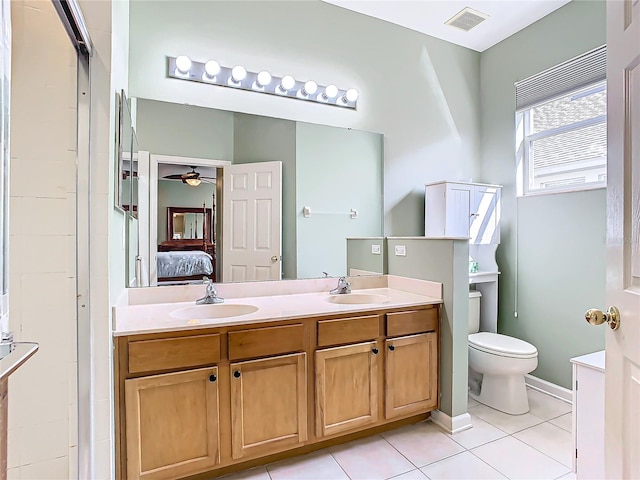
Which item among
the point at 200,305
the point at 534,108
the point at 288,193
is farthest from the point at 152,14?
the point at 534,108

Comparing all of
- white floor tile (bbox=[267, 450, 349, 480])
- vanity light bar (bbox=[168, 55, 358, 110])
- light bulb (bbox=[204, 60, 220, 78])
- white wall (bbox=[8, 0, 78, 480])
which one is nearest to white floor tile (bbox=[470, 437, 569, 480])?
white floor tile (bbox=[267, 450, 349, 480])

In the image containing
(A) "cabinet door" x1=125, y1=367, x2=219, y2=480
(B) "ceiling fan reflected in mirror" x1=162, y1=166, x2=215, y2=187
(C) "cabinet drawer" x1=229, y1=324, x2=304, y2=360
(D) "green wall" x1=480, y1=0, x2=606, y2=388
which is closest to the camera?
(A) "cabinet door" x1=125, y1=367, x2=219, y2=480

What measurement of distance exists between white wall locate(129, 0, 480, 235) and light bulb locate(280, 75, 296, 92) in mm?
75

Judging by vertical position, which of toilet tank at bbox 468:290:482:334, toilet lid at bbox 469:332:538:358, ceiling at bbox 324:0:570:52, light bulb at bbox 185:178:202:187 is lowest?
toilet lid at bbox 469:332:538:358

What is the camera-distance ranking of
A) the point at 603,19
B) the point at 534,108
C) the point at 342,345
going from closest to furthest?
1. the point at 342,345
2. the point at 603,19
3. the point at 534,108

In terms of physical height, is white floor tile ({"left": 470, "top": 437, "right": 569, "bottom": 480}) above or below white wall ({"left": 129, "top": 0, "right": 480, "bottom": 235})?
below

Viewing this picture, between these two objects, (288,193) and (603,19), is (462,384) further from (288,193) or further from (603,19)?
(603,19)

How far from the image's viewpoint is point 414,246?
7.99 ft

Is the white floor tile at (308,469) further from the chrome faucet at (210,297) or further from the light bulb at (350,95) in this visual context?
the light bulb at (350,95)

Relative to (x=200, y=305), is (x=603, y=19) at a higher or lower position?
higher

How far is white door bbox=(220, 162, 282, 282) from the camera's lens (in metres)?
2.27

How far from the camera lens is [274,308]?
194cm

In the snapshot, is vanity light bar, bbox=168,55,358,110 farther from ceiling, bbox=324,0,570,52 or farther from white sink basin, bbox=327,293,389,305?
white sink basin, bbox=327,293,389,305

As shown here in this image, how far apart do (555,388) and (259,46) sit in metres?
3.22
